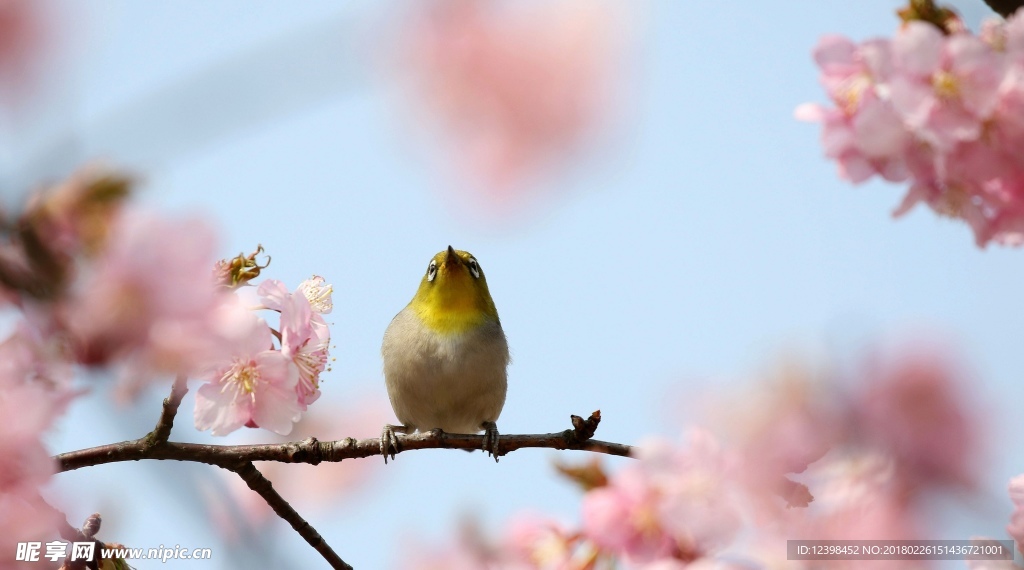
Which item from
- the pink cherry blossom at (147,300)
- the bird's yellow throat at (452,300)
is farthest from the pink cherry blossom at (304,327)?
the bird's yellow throat at (452,300)

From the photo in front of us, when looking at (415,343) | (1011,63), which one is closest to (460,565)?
(415,343)

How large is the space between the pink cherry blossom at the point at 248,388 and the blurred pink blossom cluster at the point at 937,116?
6.05 feet

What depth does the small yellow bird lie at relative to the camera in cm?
529

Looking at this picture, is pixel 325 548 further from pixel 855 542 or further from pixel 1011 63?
pixel 1011 63

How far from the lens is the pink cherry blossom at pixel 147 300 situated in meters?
1.75

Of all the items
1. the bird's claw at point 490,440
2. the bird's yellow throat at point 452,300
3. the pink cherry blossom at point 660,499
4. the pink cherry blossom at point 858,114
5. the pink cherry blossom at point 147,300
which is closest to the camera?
the pink cherry blossom at point 147,300

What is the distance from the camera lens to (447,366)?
5.27m

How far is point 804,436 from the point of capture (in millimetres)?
2600

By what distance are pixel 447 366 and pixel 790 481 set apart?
289 cm

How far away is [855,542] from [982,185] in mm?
985

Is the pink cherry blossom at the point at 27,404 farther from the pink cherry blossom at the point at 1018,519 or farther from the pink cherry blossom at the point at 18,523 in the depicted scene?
the pink cherry blossom at the point at 1018,519

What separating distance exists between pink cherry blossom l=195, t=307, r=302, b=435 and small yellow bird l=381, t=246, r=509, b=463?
1968mm

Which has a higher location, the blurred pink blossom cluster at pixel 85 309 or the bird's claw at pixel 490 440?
the bird's claw at pixel 490 440

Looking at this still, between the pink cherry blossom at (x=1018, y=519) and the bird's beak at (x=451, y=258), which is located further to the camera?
the bird's beak at (x=451, y=258)
